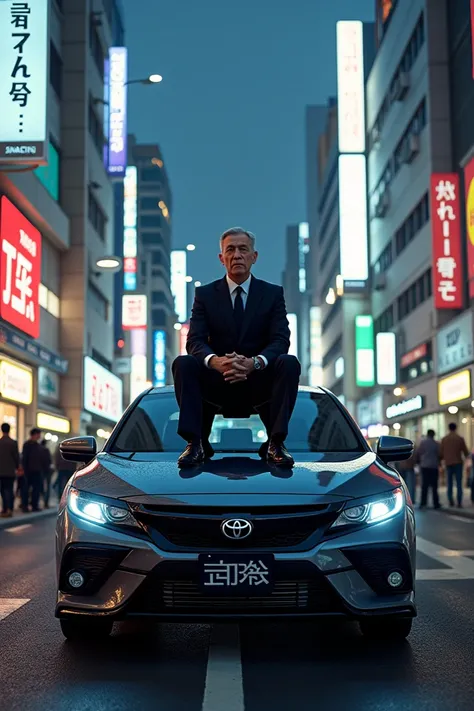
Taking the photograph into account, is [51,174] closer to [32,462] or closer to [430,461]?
[32,462]

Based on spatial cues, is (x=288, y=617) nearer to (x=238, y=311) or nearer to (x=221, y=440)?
(x=221, y=440)

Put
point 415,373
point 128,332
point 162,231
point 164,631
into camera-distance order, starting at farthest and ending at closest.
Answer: point 162,231
point 128,332
point 415,373
point 164,631

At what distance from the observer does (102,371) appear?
41.5 meters

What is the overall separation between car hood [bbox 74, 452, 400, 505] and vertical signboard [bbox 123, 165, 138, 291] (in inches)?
2105

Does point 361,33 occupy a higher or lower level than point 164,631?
higher

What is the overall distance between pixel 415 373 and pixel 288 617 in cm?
3766

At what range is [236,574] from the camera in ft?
14.2

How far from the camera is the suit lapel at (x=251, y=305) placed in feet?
18.6

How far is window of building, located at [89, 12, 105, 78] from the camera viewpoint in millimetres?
40062

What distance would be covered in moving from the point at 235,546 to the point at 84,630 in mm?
1117

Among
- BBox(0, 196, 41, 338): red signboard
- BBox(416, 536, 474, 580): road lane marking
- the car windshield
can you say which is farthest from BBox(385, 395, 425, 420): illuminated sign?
the car windshield

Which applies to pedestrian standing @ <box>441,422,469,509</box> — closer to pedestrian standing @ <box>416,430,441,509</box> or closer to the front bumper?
pedestrian standing @ <box>416,430,441,509</box>

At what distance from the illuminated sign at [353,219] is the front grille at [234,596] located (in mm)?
48931

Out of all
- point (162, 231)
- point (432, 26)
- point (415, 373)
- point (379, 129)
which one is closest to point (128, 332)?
point (379, 129)
